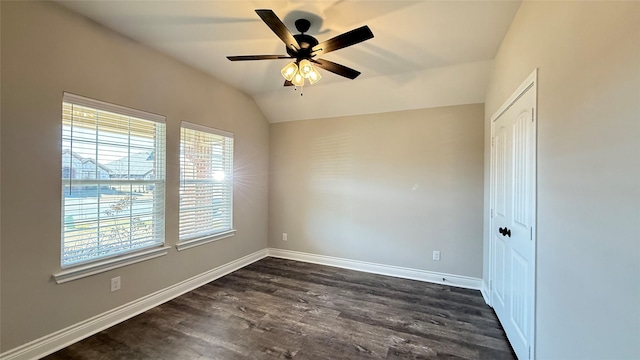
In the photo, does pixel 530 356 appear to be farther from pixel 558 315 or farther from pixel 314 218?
pixel 314 218

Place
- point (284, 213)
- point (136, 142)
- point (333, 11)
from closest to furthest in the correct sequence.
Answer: point (333, 11)
point (136, 142)
point (284, 213)

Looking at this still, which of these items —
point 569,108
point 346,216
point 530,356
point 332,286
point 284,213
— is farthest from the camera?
point 284,213

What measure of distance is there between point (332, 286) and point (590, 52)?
3.10m

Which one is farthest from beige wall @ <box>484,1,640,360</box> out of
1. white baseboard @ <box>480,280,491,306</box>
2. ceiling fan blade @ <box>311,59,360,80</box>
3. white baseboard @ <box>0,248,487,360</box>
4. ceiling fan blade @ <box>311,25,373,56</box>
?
white baseboard @ <box>0,248,487,360</box>

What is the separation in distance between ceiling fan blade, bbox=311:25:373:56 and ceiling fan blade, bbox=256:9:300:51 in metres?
0.16

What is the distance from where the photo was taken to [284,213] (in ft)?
14.8

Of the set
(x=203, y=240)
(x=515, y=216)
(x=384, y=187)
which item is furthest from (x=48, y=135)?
(x=515, y=216)

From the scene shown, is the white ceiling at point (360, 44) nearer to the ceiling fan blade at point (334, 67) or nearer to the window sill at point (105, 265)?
the ceiling fan blade at point (334, 67)

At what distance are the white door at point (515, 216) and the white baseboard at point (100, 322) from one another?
331 cm

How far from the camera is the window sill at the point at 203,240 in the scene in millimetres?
3095

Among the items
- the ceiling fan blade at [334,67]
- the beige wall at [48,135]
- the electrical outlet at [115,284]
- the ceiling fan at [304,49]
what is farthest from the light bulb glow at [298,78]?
the electrical outlet at [115,284]

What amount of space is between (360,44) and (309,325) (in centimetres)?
275

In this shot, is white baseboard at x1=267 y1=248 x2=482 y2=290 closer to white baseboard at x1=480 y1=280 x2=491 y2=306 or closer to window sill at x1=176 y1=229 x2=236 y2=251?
white baseboard at x1=480 y1=280 x2=491 y2=306

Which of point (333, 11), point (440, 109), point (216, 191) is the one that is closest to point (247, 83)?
point (216, 191)
